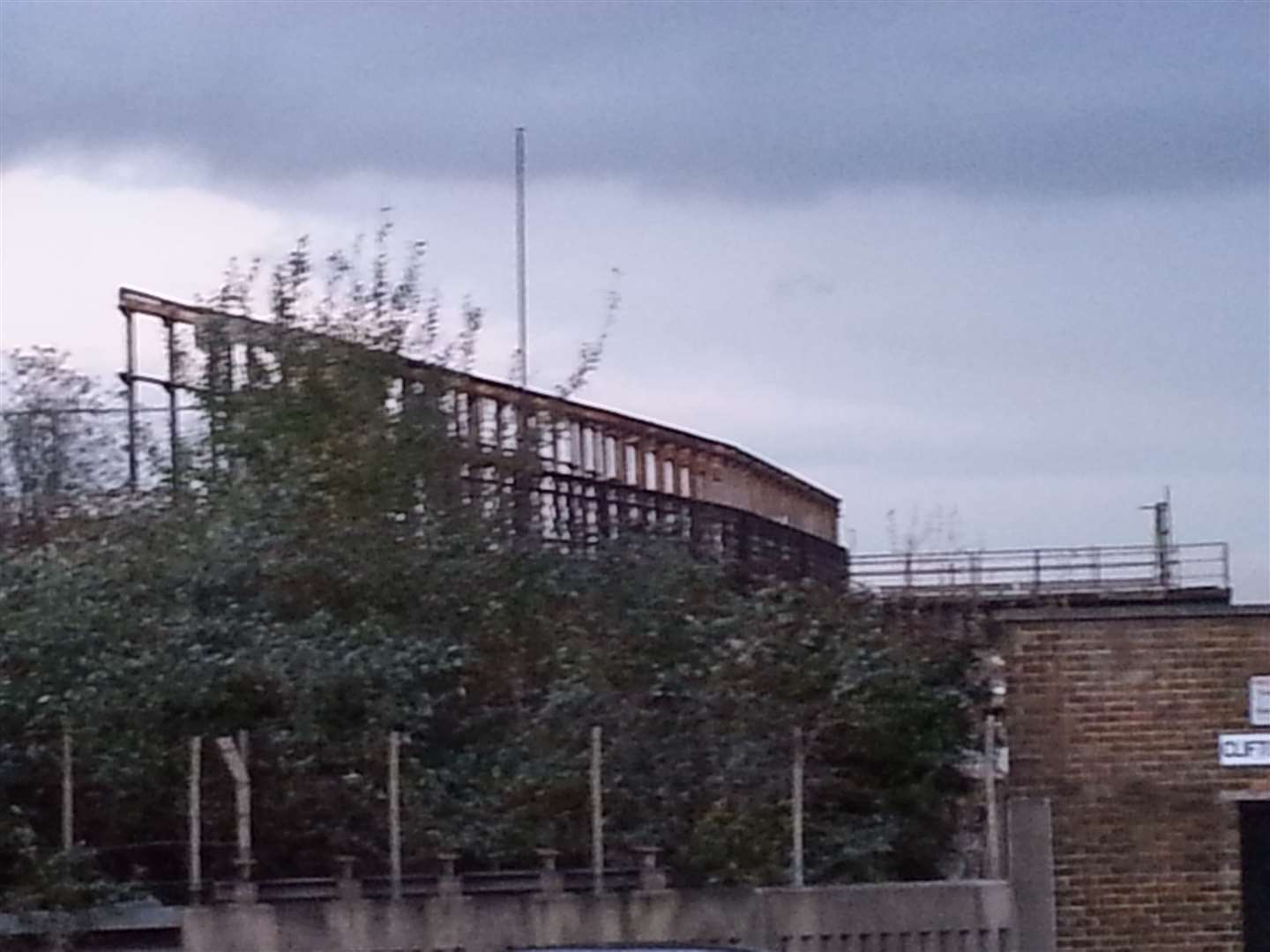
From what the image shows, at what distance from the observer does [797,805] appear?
66.2 feet

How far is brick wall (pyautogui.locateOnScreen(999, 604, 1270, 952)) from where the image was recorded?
2127 cm

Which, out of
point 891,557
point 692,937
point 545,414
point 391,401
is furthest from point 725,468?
point 692,937

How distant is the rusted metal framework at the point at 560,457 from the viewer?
82.7ft

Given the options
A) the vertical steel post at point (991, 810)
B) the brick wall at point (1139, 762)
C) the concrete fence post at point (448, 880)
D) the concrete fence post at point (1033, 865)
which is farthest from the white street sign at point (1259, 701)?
the concrete fence post at point (448, 880)

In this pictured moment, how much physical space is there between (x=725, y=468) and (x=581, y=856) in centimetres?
1414

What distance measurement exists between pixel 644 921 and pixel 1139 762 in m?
4.46

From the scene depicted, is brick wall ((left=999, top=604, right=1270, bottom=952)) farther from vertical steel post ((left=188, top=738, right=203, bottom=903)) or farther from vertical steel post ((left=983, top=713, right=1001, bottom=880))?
vertical steel post ((left=188, top=738, right=203, bottom=903))

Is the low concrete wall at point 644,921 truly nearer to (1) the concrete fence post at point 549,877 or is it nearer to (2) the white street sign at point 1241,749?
(1) the concrete fence post at point 549,877

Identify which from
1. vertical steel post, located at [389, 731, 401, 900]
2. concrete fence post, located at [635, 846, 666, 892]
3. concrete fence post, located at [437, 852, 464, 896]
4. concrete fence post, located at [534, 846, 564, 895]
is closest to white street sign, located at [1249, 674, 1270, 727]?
concrete fence post, located at [635, 846, 666, 892]

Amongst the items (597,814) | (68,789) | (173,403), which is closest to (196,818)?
(68,789)

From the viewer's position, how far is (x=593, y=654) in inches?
856

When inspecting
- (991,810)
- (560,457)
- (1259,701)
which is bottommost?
(991,810)

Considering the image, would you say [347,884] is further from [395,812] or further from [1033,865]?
[1033,865]

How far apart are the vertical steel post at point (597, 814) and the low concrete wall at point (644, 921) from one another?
0.90 ft
